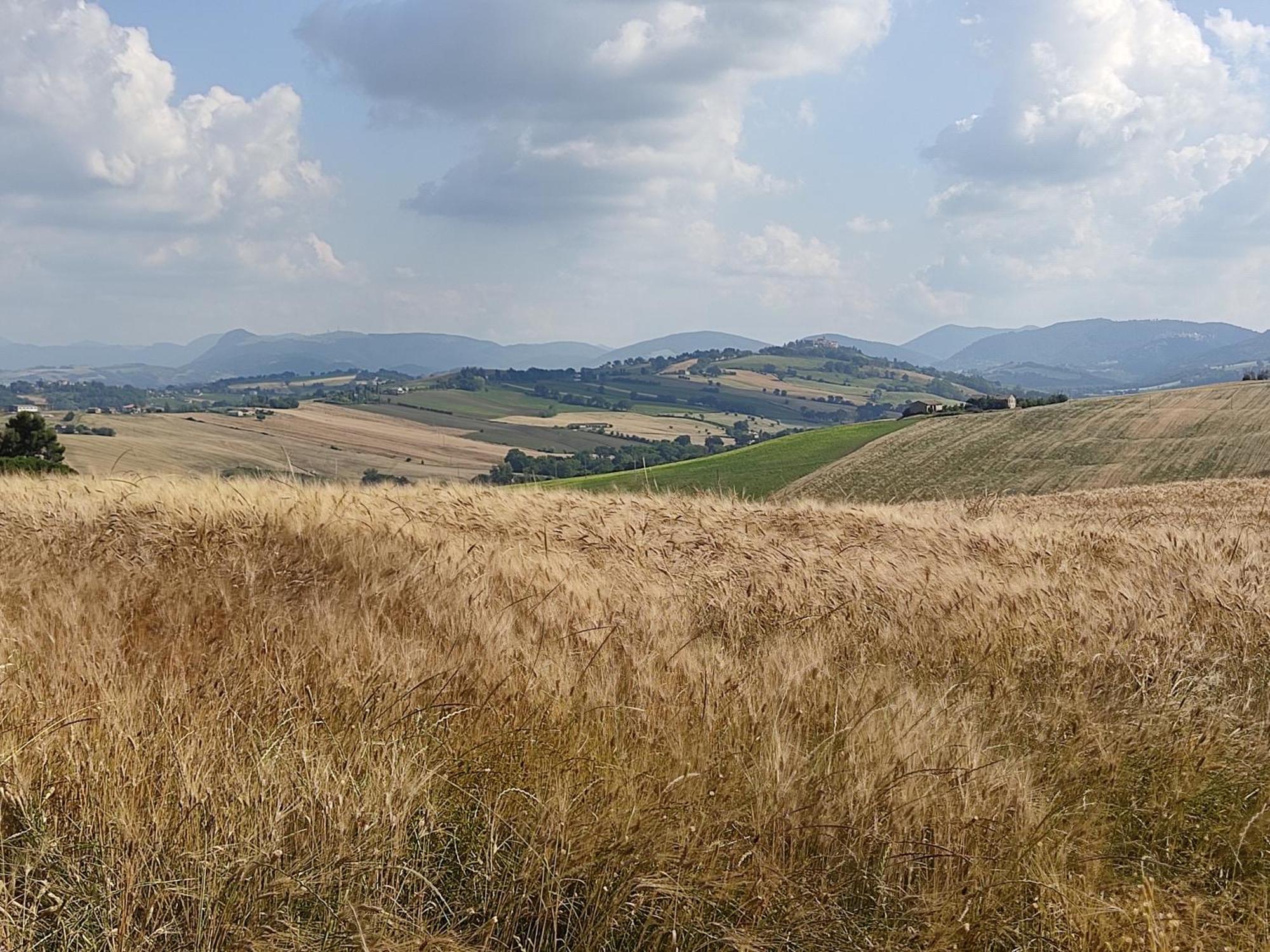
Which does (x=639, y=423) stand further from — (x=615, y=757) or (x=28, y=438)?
(x=615, y=757)

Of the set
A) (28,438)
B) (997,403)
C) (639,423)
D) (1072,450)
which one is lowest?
(639,423)

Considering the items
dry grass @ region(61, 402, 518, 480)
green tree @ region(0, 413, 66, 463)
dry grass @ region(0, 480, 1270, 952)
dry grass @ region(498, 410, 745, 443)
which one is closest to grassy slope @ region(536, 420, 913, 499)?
dry grass @ region(61, 402, 518, 480)

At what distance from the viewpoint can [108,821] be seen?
262 centimetres

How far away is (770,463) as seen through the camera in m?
73.9

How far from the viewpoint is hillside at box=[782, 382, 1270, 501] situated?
52.1 meters

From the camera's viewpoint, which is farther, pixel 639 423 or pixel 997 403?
pixel 639 423

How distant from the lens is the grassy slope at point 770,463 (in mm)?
59594

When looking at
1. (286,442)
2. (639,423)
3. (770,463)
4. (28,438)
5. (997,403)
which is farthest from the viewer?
(639,423)

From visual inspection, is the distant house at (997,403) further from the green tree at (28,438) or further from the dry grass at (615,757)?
the dry grass at (615,757)

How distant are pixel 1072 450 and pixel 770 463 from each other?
23.7 meters

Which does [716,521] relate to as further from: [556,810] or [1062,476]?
[1062,476]

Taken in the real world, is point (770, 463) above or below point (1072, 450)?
below

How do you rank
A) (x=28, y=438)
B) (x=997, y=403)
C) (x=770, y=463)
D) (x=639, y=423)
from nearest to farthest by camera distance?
1. (x=28, y=438)
2. (x=770, y=463)
3. (x=997, y=403)
4. (x=639, y=423)

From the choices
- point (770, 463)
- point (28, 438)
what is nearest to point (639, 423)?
point (770, 463)
